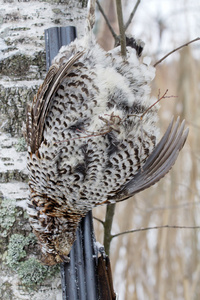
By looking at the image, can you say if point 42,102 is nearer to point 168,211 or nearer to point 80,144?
point 80,144

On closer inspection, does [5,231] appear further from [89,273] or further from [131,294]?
[131,294]

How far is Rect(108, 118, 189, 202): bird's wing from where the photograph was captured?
159 cm

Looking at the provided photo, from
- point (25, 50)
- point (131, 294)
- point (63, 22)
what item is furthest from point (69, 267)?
point (131, 294)

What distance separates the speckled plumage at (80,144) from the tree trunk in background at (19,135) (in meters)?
0.07

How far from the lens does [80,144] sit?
152 centimetres

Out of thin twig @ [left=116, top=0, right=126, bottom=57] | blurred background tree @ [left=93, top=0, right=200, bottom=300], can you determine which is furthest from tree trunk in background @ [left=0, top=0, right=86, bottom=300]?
blurred background tree @ [left=93, top=0, right=200, bottom=300]

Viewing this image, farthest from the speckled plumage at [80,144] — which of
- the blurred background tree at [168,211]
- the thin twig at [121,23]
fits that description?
the blurred background tree at [168,211]

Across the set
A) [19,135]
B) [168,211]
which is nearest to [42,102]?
[19,135]

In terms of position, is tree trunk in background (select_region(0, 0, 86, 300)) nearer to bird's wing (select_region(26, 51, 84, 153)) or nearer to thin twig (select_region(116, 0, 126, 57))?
bird's wing (select_region(26, 51, 84, 153))

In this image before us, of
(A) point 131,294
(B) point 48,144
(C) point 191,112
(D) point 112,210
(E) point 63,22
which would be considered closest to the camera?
(B) point 48,144

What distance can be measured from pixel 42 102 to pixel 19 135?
22 cm

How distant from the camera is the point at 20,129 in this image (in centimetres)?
157

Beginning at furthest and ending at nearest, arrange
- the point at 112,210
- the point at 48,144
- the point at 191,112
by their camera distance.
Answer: the point at 191,112 → the point at 112,210 → the point at 48,144

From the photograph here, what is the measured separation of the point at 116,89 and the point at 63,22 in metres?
0.37
